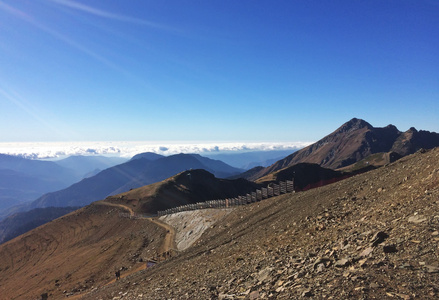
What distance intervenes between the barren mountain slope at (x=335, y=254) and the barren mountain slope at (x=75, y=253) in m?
17.3

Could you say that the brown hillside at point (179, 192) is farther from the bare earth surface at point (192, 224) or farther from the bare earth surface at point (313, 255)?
the bare earth surface at point (313, 255)

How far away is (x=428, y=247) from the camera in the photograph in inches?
378

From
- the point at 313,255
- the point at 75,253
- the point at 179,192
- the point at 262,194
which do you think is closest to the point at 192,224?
the point at 262,194

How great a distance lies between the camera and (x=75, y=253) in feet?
184

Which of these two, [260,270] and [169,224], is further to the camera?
[169,224]

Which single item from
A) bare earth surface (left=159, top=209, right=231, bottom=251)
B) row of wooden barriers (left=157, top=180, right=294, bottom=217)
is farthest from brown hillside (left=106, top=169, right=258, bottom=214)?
row of wooden barriers (left=157, top=180, right=294, bottom=217)

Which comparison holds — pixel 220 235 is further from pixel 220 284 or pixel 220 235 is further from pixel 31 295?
pixel 31 295

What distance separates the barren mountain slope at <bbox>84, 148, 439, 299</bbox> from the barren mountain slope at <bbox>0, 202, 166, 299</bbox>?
1730cm

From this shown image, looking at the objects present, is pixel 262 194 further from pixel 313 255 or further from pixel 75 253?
pixel 75 253

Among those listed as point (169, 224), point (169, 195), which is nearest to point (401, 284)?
point (169, 224)

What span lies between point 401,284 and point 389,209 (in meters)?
8.39

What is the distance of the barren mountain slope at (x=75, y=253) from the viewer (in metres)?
38.5

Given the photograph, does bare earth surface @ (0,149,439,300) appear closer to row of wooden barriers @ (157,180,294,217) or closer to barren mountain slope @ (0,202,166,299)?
barren mountain slope @ (0,202,166,299)

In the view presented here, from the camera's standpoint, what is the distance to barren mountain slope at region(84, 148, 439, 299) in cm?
885
